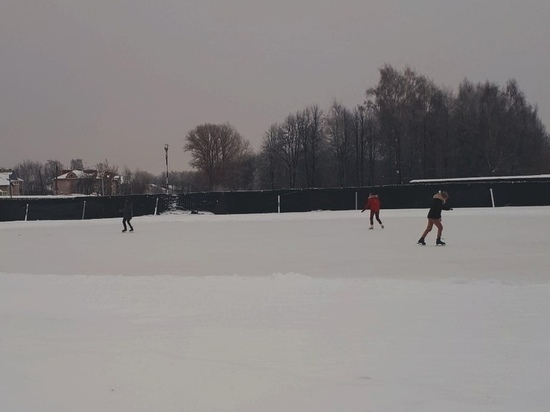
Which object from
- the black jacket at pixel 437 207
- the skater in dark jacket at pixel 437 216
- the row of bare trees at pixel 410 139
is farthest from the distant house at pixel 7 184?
the black jacket at pixel 437 207

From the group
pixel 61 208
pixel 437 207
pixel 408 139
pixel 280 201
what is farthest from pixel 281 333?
pixel 408 139

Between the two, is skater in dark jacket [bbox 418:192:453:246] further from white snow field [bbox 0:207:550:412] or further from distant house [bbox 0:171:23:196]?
distant house [bbox 0:171:23:196]

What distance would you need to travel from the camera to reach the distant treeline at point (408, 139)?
206ft

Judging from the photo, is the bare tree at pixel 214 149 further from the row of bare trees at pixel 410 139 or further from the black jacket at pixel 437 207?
the black jacket at pixel 437 207

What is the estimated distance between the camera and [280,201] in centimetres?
3622

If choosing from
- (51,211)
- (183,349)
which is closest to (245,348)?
(183,349)

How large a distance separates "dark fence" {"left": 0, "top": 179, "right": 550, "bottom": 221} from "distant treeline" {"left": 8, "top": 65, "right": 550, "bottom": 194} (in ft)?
95.7

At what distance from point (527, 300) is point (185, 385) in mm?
5788

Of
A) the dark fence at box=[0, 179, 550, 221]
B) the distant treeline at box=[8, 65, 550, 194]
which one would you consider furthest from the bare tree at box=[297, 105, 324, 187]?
the dark fence at box=[0, 179, 550, 221]

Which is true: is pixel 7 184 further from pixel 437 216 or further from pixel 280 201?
pixel 437 216

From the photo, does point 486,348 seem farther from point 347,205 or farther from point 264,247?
point 347,205

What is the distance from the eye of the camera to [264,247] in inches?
652

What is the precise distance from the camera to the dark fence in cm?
3322

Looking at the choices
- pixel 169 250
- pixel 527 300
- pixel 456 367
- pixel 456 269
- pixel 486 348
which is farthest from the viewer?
pixel 169 250
